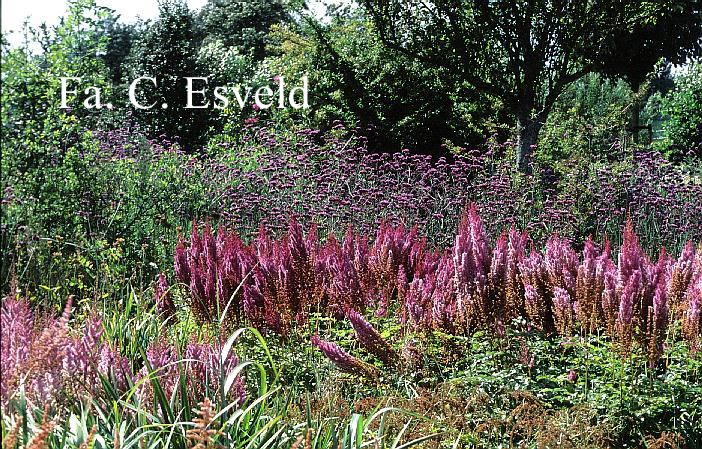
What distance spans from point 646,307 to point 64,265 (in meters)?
3.95

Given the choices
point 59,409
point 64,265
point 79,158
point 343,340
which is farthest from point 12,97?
point 59,409

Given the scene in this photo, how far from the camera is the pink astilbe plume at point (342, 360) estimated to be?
3.34 m

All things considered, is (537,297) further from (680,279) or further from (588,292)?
(680,279)

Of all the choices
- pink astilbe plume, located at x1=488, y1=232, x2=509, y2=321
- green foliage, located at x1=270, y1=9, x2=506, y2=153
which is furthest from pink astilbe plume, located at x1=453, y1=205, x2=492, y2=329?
green foliage, located at x1=270, y1=9, x2=506, y2=153

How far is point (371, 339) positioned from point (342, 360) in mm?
161

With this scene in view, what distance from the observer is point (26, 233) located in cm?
546

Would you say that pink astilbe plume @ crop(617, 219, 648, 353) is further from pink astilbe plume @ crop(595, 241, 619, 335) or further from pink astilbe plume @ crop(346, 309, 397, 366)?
pink astilbe plume @ crop(346, 309, 397, 366)

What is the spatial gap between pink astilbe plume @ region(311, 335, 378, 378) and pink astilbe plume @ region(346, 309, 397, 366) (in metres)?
0.08

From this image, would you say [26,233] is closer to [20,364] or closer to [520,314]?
[520,314]

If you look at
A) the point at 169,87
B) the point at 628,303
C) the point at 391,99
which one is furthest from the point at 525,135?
the point at 628,303

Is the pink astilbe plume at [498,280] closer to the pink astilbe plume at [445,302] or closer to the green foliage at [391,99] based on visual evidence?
the pink astilbe plume at [445,302]

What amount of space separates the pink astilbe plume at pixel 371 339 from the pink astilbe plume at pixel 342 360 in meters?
0.08

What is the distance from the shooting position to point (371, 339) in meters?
3.44

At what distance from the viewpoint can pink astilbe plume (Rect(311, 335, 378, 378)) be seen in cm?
334
